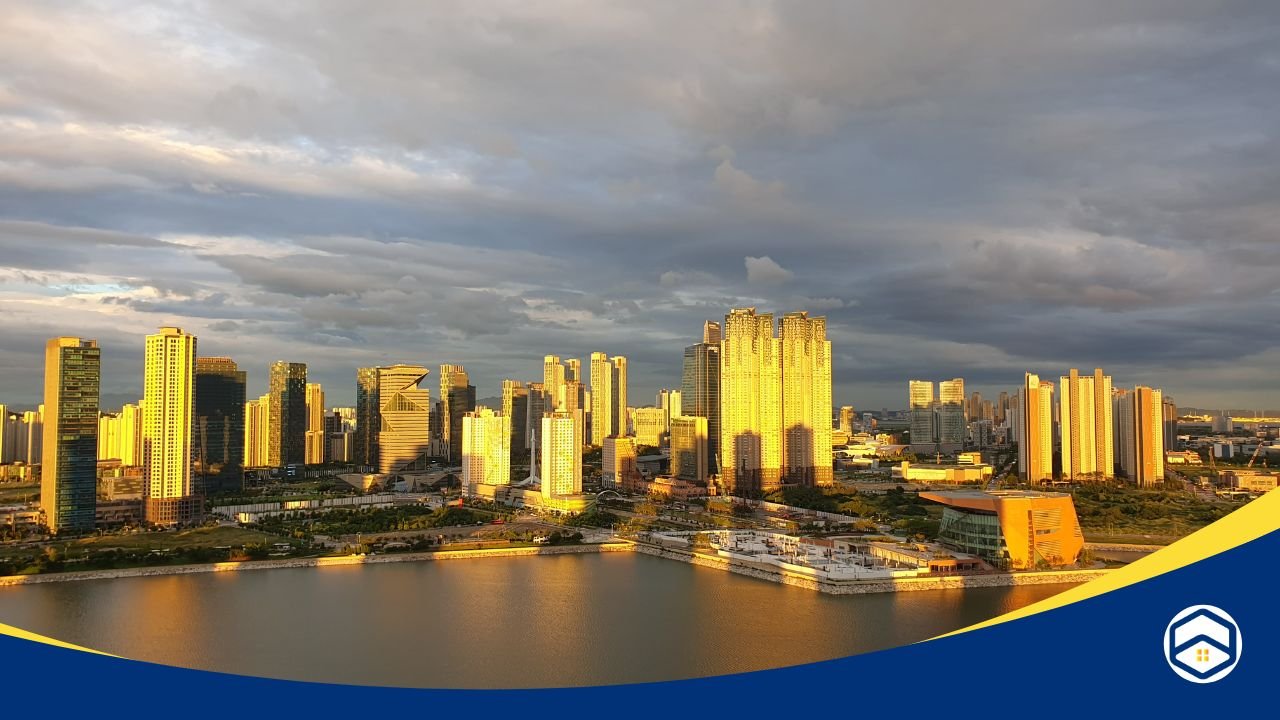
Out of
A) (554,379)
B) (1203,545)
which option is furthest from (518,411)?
(1203,545)

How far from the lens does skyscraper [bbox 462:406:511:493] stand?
58.6 ft

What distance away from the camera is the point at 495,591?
8.80 meters

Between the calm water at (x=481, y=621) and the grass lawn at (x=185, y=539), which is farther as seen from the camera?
the grass lawn at (x=185, y=539)

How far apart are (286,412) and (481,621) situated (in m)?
18.0

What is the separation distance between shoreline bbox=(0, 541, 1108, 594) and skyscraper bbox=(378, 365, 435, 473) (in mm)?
11576

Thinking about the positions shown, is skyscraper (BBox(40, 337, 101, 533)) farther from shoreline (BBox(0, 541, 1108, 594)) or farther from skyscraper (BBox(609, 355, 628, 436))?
skyscraper (BBox(609, 355, 628, 436))

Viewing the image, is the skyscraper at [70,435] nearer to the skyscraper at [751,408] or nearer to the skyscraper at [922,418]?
the skyscraper at [751,408]

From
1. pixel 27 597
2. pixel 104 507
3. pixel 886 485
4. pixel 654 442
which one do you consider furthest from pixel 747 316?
pixel 27 597

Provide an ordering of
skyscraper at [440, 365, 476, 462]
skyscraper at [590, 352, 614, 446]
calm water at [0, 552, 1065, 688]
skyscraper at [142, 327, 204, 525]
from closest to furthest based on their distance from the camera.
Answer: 1. calm water at [0, 552, 1065, 688]
2. skyscraper at [142, 327, 204, 525]
3. skyscraper at [440, 365, 476, 462]
4. skyscraper at [590, 352, 614, 446]

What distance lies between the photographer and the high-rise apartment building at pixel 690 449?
19503mm

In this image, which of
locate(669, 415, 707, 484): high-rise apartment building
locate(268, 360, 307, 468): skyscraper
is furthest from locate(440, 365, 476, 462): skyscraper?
locate(669, 415, 707, 484): high-rise apartment building

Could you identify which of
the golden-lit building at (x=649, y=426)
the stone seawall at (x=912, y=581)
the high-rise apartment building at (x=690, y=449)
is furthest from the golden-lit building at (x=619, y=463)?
the stone seawall at (x=912, y=581)

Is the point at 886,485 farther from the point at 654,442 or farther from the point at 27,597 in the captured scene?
the point at 27,597

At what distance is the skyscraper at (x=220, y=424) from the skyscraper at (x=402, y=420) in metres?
3.63
